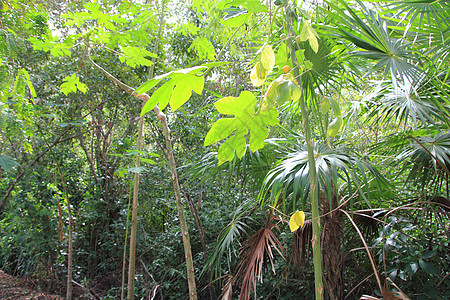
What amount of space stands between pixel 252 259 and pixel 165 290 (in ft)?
5.74

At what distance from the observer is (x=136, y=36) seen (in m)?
1.86

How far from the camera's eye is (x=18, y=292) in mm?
2904

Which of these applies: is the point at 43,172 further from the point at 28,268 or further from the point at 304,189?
the point at 304,189

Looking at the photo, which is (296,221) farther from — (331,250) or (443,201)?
(443,201)

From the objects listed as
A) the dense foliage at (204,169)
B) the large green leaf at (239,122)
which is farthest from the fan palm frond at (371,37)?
the large green leaf at (239,122)

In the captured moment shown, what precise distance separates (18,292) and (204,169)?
2567 mm

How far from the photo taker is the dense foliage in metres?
1.62

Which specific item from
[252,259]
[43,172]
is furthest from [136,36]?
[43,172]

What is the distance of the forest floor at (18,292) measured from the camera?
110 inches

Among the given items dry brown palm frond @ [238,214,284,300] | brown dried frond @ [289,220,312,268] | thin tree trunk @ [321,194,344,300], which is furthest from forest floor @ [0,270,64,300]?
thin tree trunk @ [321,194,344,300]

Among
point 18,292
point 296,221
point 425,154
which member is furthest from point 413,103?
point 18,292

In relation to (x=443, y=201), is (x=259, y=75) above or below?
below

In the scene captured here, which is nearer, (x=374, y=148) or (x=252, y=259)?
(x=252, y=259)

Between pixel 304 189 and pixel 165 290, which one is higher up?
pixel 304 189
